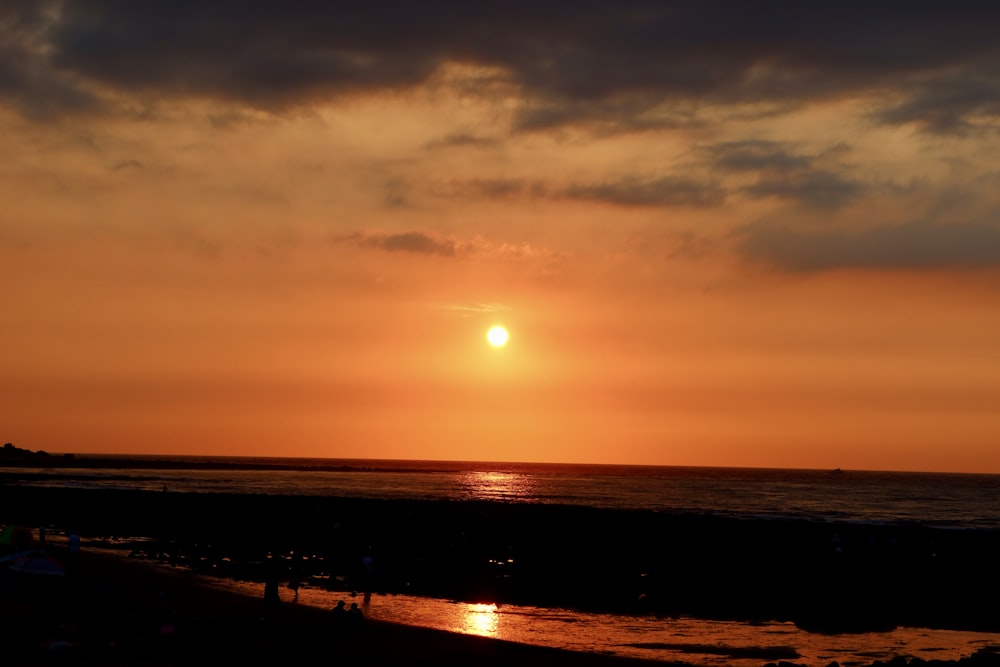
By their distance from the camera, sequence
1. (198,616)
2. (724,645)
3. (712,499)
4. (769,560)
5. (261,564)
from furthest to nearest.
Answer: (712,499), (769,560), (261,564), (724,645), (198,616)

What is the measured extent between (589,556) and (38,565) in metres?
26.8

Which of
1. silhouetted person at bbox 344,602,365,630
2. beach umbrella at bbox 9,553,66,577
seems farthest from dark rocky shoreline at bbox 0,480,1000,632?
beach umbrella at bbox 9,553,66,577

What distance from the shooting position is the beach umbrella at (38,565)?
24.4m

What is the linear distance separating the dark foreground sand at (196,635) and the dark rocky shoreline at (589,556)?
6.73m

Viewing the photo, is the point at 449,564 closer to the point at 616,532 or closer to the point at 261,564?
the point at 261,564

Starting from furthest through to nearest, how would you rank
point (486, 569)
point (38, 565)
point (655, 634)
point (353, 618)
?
1. point (486, 569)
2. point (655, 634)
3. point (38, 565)
4. point (353, 618)

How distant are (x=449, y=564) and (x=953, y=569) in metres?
23.3

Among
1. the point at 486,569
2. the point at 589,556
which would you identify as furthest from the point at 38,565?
the point at 589,556

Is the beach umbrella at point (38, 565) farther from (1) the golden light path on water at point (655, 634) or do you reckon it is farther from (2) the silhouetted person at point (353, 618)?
(2) the silhouetted person at point (353, 618)

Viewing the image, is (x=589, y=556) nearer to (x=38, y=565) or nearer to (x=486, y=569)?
(x=486, y=569)

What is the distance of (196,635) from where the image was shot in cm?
1936

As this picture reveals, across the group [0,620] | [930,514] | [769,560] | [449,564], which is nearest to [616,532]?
[769,560]

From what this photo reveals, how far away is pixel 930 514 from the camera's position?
9012 cm

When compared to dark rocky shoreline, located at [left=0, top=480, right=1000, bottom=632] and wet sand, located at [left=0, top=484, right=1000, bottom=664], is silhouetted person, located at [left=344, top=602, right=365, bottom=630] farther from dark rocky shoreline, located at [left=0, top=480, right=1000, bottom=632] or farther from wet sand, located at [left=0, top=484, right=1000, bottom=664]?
dark rocky shoreline, located at [left=0, top=480, right=1000, bottom=632]
